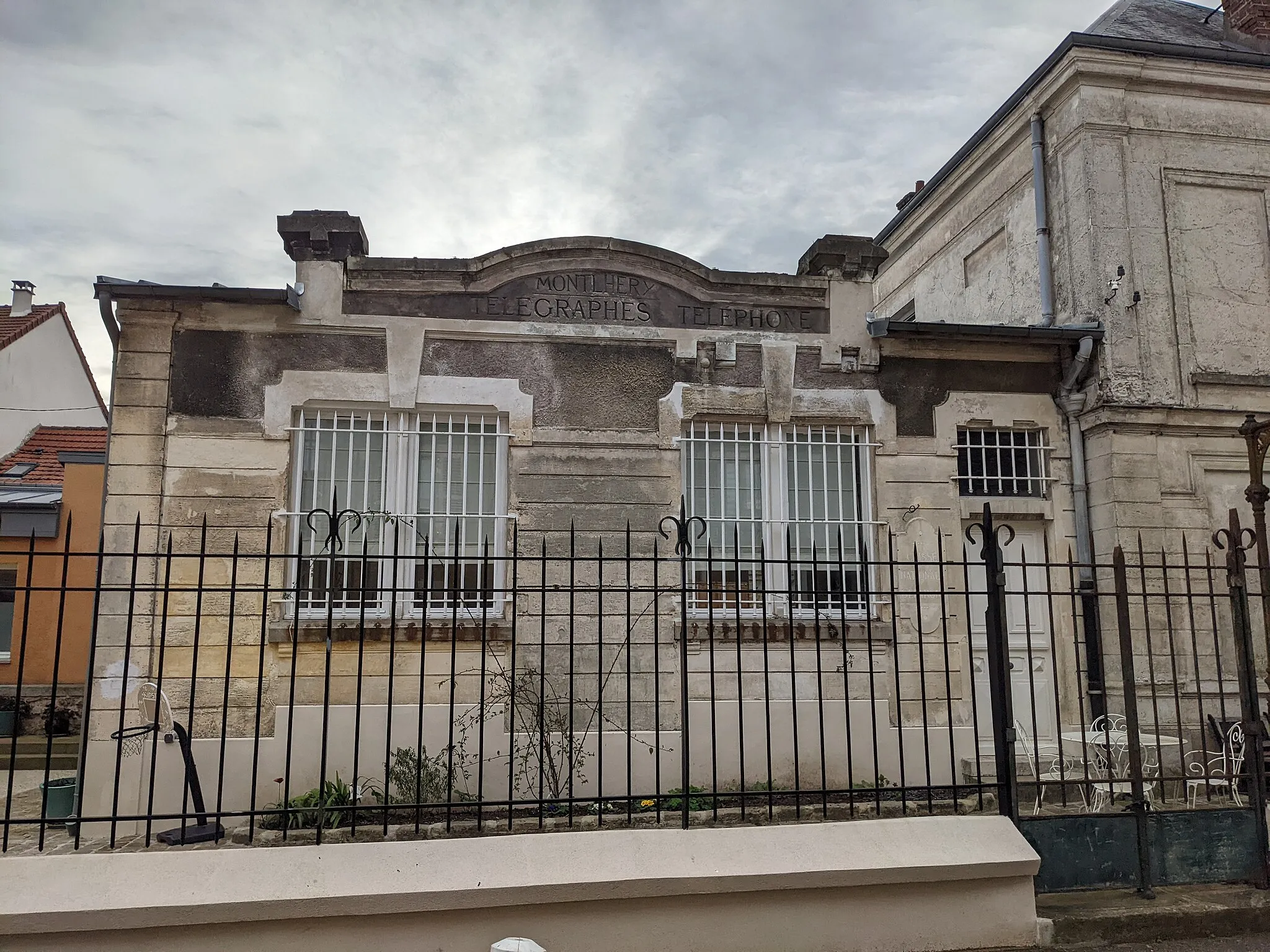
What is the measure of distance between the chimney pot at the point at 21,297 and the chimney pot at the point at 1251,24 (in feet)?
67.1

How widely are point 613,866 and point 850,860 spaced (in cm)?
117

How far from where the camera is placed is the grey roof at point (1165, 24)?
34.4ft

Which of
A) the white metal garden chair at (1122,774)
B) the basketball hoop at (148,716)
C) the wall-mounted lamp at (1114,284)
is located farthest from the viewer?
the wall-mounted lamp at (1114,284)

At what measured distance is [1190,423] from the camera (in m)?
8.77

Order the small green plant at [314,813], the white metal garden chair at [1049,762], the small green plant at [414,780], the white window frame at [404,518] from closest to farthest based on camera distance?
1. the small green plant at [314,813]
2. the small green plant at [414,780]
3. the white metal garden chair at [1049,762]
4. the white window frame at [404,518]

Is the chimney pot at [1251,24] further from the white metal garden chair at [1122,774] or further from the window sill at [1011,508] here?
the white metal garden chair at [1122,774]

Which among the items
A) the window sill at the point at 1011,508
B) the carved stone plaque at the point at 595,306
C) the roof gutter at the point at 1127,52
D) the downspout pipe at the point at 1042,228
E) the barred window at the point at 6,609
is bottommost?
the barred window at the point at 6,609

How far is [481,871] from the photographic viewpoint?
14.0 feet

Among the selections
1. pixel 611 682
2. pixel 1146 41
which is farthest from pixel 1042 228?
pixel 611 682

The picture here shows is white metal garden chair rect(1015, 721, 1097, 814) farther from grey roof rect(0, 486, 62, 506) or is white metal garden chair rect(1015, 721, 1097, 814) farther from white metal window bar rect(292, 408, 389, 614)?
grey roof rect(0, 486, 62, 506)

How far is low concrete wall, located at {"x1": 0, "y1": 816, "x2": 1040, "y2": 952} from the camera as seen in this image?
4023mm

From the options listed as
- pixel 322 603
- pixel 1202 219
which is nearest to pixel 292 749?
pixel 322 603

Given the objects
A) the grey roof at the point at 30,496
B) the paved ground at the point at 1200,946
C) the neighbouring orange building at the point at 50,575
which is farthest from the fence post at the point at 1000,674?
the grey roof at the point at 30,496

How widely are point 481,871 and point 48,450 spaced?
15.5 m
